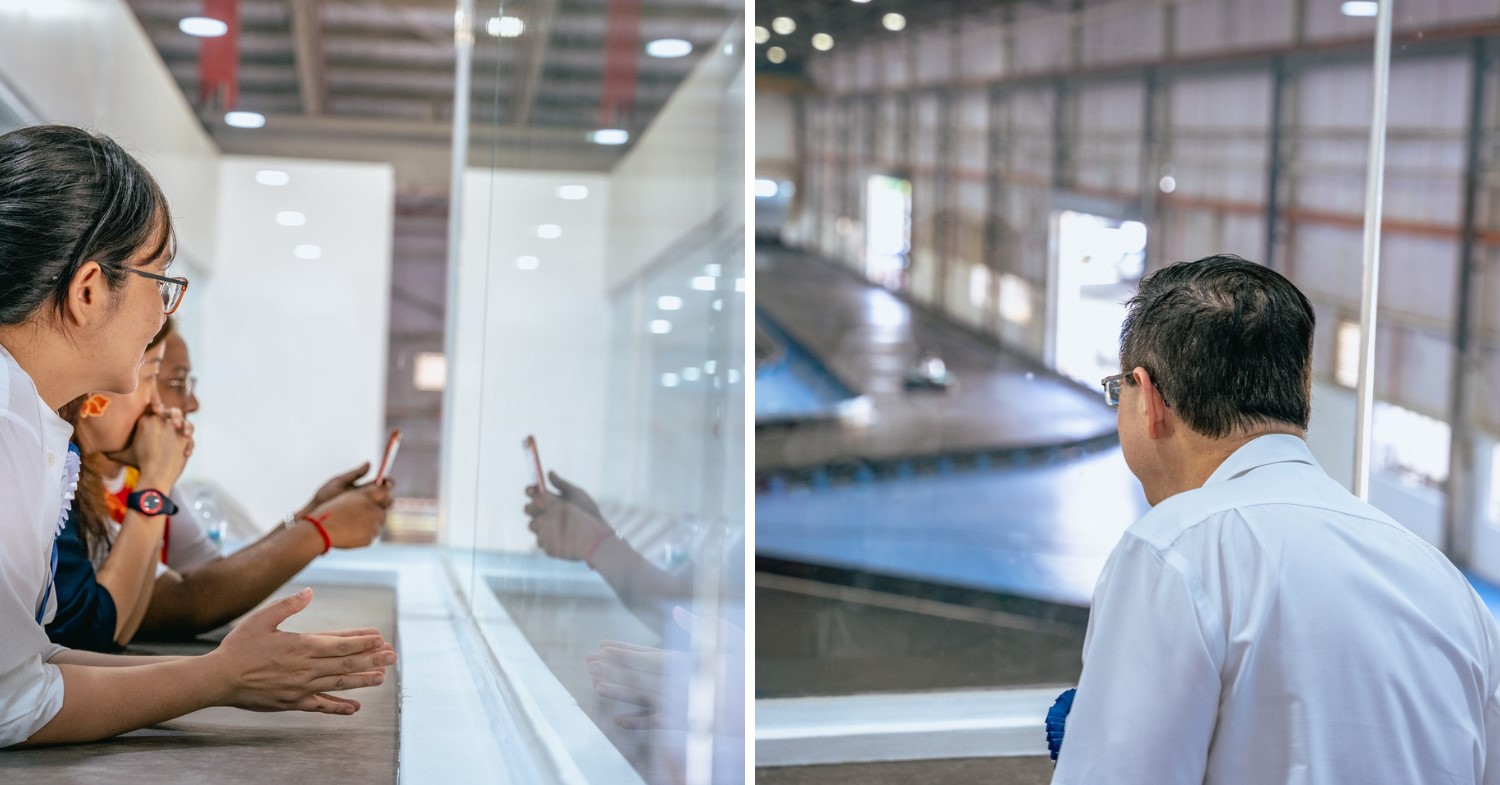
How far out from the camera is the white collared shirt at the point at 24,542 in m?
1.21

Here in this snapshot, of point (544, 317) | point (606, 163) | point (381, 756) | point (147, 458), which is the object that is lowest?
point (381, 756)

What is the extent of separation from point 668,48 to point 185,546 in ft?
4.86

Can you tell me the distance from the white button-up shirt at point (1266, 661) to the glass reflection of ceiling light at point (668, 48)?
0.63 metres

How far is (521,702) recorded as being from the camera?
1.46 meters

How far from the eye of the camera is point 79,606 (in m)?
1.66

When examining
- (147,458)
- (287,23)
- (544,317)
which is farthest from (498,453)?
(287,23)

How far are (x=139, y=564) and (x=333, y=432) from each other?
7.16ft

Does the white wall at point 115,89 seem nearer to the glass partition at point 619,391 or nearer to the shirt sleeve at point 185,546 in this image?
the shirt sleeve at point 185,546

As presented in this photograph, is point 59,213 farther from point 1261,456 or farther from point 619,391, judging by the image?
point 1261,456

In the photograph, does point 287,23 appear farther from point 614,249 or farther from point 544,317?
point 614,249

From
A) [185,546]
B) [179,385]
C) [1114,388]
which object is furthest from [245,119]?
[1114,388]

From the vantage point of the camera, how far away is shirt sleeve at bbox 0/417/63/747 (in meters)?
1.21

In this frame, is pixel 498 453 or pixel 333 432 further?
pixel 333 432

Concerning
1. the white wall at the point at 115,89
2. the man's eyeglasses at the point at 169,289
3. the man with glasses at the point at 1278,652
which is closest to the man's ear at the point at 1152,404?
the man with glasses at the point at 1278,652
